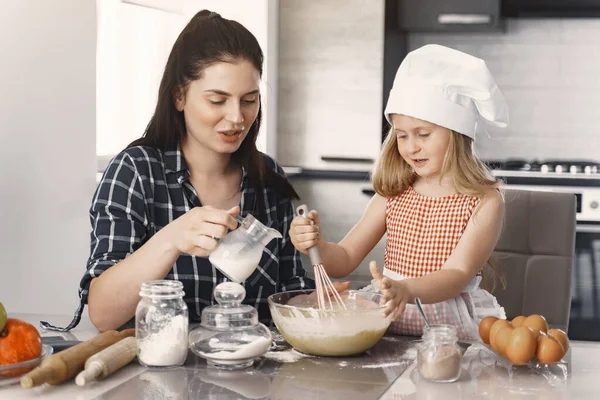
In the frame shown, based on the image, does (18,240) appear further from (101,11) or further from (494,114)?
(101,11)

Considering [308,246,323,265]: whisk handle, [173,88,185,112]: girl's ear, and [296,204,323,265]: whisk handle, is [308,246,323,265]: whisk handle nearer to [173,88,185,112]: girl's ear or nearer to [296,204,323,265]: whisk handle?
[296,204,323,265]: whisk handle

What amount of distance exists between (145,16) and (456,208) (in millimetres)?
2096

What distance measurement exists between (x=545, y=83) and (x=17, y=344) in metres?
3.71

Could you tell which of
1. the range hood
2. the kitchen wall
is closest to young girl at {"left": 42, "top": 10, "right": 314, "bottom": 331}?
the kitchen wall

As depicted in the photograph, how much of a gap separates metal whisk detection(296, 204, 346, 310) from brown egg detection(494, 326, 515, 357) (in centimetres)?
30

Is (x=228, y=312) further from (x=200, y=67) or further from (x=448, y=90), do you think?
(x=448, y=90)

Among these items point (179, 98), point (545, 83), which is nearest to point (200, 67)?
point (179, 98)

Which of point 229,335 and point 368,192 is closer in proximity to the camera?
A: point 229,335

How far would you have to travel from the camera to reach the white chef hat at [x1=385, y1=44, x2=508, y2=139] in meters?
2.04

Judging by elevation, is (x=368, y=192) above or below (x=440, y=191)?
below

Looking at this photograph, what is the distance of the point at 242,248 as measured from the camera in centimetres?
143

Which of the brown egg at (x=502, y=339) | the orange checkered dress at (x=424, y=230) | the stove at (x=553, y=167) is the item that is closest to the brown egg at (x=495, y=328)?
the brown egg at (x=502, y=339)

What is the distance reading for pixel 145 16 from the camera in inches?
148

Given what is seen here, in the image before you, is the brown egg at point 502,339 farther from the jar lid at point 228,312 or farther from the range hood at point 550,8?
the range hood at point 550,8
